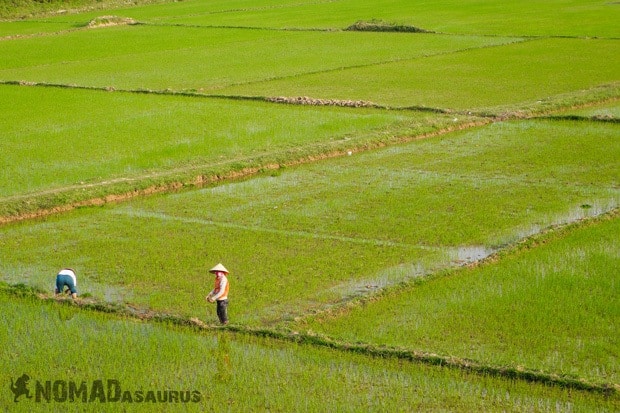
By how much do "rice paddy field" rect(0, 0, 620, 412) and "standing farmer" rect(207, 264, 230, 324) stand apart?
0.16 meters

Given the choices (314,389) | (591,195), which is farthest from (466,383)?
(591,195)

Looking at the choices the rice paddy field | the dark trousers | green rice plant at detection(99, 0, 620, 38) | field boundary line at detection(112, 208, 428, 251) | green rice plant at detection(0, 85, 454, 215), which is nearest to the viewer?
the rice paddy field

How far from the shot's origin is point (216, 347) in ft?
24.2

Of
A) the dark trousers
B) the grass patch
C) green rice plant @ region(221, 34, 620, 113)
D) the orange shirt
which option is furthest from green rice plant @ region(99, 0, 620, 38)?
the orange shirt

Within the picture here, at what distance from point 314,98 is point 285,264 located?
9.01m

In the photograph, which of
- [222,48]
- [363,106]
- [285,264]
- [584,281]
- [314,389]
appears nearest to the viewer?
[314,389]

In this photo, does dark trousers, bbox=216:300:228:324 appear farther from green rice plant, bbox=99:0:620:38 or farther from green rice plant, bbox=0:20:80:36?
green rice plant, bbox=0:20:80:36

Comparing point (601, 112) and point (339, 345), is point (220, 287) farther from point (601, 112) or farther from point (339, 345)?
point (601, 112)

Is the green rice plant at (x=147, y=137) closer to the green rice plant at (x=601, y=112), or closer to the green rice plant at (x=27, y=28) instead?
the green rice plant at (x=601, y=112)

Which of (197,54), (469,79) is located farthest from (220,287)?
(197,54)

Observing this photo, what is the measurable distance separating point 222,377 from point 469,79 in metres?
14.1

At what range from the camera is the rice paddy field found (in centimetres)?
682

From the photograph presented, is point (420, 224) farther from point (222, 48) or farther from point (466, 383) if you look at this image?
point (222, 48)

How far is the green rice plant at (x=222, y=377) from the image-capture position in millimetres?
6406
